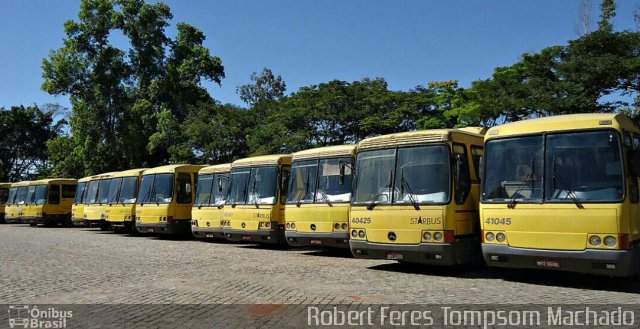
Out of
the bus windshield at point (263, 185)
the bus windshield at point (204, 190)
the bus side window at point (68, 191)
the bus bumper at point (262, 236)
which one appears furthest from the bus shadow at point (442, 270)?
the bus side window at point (68, 191)

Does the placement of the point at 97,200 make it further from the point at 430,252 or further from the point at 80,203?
the point at 430,252

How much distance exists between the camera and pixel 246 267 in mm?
11516

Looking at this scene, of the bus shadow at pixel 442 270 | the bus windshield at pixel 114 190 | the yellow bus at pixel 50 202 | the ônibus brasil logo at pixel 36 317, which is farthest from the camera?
the yellow bus at pixel 50 202

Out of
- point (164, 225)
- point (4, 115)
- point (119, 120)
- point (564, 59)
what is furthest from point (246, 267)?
point (4, 115)

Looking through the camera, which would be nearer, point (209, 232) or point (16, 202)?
point (209, 232)

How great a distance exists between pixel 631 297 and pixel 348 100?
24.0m

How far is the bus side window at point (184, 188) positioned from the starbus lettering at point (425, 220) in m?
12.0

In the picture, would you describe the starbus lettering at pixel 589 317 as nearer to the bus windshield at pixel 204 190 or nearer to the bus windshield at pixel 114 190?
the bus windshield at pixel 204 190

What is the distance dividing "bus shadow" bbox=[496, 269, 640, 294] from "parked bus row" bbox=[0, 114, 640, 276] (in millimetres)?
565

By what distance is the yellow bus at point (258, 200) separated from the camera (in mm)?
15070

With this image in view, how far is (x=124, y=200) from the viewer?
2261 cm

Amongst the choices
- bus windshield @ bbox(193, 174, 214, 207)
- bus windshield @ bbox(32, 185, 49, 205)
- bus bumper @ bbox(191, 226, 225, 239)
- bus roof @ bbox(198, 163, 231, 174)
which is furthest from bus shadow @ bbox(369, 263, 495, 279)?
bus windshield @ bbox(32, 185, 49, 205)

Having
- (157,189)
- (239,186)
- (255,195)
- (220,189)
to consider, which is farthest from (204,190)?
(255,195)

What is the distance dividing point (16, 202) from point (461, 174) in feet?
101
